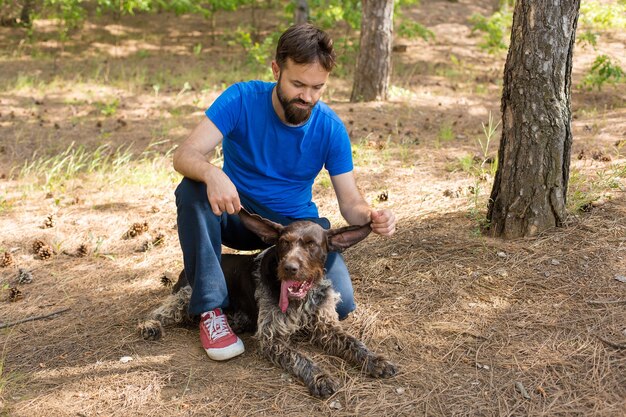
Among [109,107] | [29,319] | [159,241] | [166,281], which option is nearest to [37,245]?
[159,241]

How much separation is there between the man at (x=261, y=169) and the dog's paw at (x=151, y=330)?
0.37 metres

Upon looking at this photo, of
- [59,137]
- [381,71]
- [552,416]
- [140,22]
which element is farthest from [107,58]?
[552,416]

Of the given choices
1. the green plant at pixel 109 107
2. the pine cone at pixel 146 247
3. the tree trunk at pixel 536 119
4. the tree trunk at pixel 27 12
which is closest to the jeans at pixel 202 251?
the tree trunk at pixel 536 119

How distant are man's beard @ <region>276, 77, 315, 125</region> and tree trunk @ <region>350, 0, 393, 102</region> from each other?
6455 mm

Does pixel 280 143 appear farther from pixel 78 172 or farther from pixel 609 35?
pixel 609 35

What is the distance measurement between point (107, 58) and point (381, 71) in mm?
7648

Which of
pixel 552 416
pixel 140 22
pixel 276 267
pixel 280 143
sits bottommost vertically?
pixel 552 416

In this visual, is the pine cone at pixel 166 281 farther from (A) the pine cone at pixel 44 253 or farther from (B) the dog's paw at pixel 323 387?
(B) the dog's paw at pixel 323 387

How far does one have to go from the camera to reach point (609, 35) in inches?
527

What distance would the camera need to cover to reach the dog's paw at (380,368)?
3.49 metres

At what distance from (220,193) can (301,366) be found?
1154 millimetres

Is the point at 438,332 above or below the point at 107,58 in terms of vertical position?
below

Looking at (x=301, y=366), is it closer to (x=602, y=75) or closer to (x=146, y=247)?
(x=146, y=247)

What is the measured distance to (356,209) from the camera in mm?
4012
